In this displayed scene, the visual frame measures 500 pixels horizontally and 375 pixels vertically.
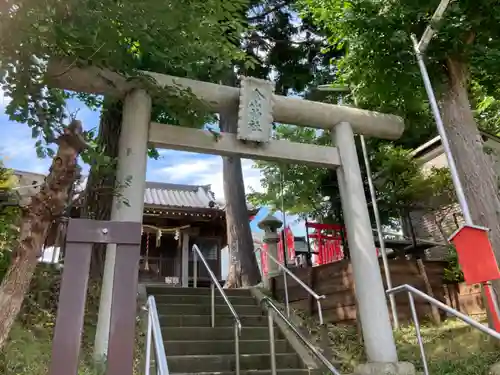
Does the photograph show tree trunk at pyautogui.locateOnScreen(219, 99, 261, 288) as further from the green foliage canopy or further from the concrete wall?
the concrete wall

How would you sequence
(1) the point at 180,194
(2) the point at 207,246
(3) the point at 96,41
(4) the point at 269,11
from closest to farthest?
1. (3) the point at 96,41
2. (4) the point at 269,11
3. (2) the point at 207,246
4. (1) the point at 180,194

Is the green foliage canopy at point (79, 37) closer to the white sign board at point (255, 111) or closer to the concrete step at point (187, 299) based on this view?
the white sign board at point (255, 111)

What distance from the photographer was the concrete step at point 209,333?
18.0ft

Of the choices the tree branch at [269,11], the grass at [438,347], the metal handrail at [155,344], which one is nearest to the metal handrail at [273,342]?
the grass at [438,347]

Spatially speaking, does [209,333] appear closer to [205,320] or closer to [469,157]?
[205,320]

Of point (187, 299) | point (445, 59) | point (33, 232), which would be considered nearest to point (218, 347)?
point (187, 299)

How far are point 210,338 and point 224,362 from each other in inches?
26.0

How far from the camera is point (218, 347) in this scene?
5.43 metres

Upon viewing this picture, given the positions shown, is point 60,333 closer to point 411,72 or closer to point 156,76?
point 156,76

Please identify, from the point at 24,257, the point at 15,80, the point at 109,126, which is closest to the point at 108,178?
the point at 109,126

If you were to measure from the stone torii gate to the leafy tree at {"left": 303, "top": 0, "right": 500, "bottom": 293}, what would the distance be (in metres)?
0.75

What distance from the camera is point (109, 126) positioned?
263 inches

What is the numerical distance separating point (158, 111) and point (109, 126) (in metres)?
0.83

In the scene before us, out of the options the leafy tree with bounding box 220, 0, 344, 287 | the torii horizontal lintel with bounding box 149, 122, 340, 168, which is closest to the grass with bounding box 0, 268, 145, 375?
the torii horizontal lintel with bounding box 149, 122, 340, 168
